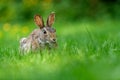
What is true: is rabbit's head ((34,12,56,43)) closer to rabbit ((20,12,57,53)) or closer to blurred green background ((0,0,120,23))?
rabbit ((20,12,57,53))

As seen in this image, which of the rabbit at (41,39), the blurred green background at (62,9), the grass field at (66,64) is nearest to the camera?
the grass field at (66,64)

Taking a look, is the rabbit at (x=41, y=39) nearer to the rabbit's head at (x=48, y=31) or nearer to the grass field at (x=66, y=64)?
the rabbit's head at (x=48, y=31)

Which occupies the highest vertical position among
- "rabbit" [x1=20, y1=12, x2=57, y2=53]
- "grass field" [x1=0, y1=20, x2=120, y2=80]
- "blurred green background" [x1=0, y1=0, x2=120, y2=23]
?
"blurred green background" [x1=0, y1=0, x2=120, y2=23]

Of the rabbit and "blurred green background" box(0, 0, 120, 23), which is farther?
"blurred green background" box(0, 0, 120, 23)

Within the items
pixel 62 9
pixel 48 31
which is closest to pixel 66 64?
pixel 48 31

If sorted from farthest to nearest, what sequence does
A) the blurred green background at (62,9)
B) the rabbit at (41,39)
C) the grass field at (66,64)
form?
the blurred green background at (62,9) → the rabbit at (41,39) → the grass field at (66,64)

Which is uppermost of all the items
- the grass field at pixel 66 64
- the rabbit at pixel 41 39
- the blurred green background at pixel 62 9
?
the blurred green background at pixel 62 9

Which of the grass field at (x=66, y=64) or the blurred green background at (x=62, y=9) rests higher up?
the blurred green background at (x=62, y=9)

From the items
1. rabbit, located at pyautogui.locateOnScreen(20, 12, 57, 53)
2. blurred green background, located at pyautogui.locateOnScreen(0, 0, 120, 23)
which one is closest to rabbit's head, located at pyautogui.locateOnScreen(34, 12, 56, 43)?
rabbit, located at pyautogui.locateOnScreen(20, 12, 57, 53)

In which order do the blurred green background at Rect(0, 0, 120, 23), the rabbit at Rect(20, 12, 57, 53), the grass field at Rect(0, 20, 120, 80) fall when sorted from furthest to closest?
the blurred green background at Rect(0, 0, 120, 23)
the rabbit at Rect(20, 12, 57, 53)
the grass field at Rect(0, 20, 120, 80)

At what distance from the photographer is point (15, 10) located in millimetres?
16766

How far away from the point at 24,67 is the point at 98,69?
1.03 m

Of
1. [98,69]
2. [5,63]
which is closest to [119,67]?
[98,69]

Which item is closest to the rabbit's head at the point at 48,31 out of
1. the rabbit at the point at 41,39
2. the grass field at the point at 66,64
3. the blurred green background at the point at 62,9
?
the rabbit at the point at 41,39
